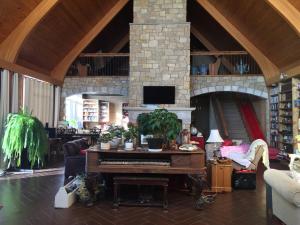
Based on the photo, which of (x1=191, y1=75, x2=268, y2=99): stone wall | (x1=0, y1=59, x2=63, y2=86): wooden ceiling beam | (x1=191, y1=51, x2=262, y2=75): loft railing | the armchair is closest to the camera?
the armchair

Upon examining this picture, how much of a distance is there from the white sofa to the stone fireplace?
5.81 meters

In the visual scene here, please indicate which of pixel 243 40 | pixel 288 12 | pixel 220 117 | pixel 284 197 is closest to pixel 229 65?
pixel 243 40

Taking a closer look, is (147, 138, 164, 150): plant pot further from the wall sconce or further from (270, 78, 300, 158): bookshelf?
the wall sconce

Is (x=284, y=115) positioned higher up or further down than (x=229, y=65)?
further down

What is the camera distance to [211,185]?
5047 mm

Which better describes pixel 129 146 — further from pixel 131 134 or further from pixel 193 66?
pixel 193 66

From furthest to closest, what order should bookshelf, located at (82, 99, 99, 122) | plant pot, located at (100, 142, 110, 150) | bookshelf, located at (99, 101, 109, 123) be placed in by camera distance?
1. bookshelf, located at (99, 101, 109, 123)
2. bookshelf, located at (82, 99, 99, 122)
3. plant pot, located at (100, 142, 110, 150)

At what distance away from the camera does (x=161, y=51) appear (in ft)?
30.7

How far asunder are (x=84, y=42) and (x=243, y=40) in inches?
216

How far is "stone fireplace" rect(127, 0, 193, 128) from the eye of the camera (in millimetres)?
9234

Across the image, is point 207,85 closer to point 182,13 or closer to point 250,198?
point 182,13

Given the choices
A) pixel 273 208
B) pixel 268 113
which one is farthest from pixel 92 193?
pixel 268 113

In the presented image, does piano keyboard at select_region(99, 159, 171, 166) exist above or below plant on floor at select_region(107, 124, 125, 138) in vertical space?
below

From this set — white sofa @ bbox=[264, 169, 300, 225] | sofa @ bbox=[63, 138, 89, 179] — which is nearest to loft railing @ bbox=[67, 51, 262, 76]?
sofa @ bbox=[63, 138, 89, 179]
